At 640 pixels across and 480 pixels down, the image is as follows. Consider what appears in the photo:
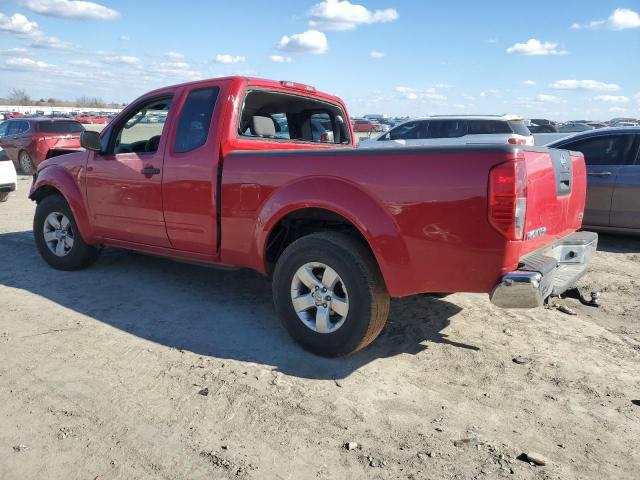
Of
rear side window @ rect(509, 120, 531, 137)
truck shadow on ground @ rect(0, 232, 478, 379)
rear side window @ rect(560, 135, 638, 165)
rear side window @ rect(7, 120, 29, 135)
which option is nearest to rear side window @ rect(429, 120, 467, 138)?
rear side window @ rect(509, 120, 531, 137)

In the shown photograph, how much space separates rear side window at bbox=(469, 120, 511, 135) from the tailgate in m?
9.07

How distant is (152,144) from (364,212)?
8.91ft

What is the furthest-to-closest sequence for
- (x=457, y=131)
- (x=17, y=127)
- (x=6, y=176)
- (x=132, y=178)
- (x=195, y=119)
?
(x=17, y=127), (x=457, y=131), (x=6, y=176), (x=132, y=178), (x=195, y=119)

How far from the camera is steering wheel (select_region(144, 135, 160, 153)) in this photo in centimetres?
502

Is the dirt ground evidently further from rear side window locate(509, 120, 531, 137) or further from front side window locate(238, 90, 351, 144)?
rear side window locate(509, 120, 531, 137)

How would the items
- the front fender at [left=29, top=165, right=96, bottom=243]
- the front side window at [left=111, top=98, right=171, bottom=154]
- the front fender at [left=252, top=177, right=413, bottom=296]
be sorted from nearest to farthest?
the front fender at [left=252, top=177, right=413, bottom=296], the front side window at [left=111, top=98, right=171, bottom=154], the front fender at [left=29, top=165, right=96, bottom=243]

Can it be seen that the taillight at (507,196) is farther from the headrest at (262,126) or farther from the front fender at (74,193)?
the front fender at (74,193)

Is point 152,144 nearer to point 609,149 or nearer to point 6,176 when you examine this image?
point 609,149

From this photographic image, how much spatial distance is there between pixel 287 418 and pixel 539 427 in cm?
139

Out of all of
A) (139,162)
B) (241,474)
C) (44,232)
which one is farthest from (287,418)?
(44,232)

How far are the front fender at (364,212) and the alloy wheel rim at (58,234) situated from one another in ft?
10.4

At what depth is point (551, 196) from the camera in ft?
11.2

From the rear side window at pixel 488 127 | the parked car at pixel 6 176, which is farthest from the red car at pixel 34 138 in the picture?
the rear side window at pixel 488 127

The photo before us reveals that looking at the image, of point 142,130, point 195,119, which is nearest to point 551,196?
point 195,119
